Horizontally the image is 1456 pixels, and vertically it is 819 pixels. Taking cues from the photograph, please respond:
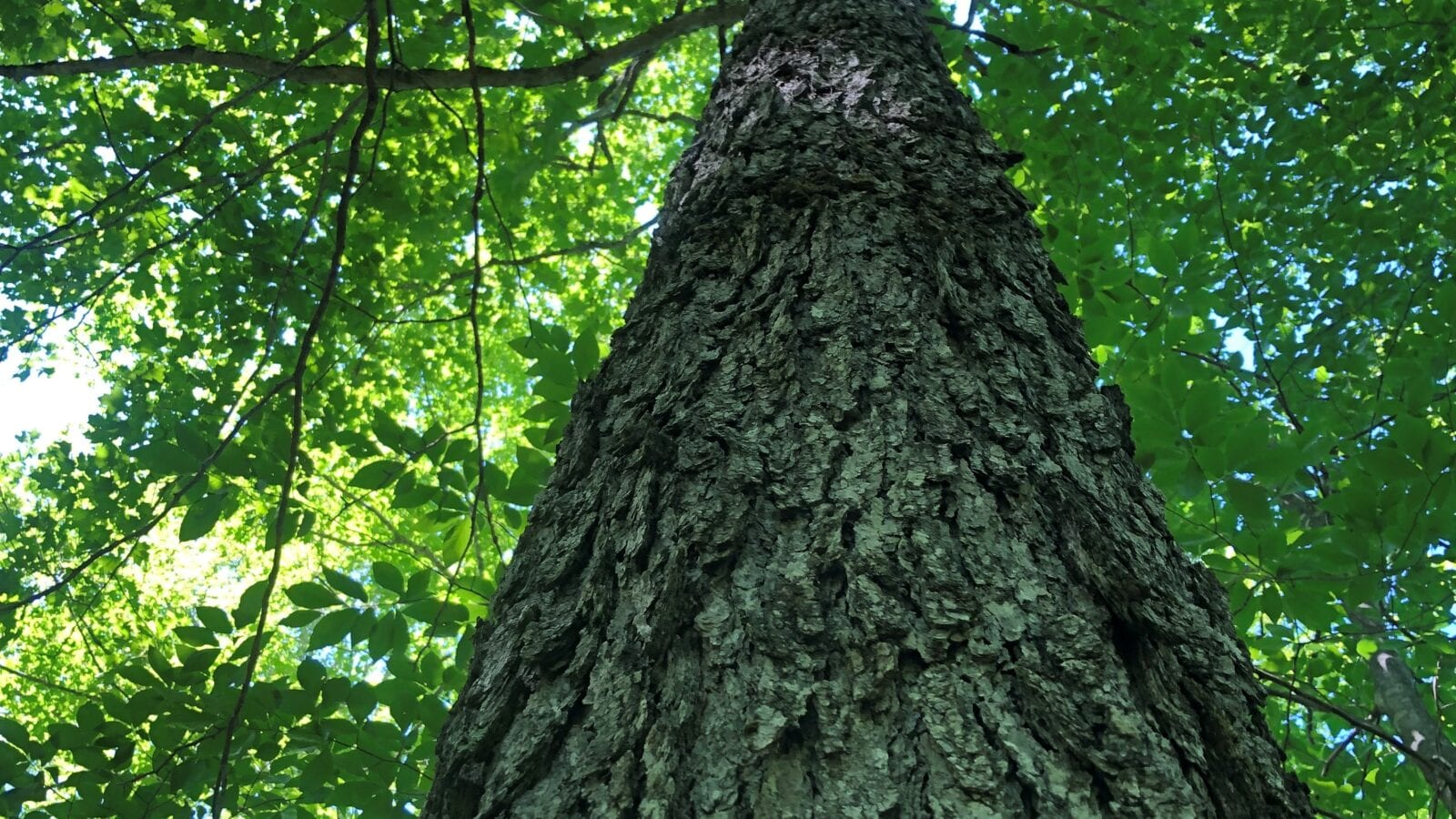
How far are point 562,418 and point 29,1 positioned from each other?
9.53ft

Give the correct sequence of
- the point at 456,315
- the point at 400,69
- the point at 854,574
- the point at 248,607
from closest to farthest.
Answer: the point at 854,574, the point at 248,607, the point at 400,69, the point at 456,315

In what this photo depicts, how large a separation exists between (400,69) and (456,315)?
1353 mm

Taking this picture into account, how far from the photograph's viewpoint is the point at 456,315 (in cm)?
386

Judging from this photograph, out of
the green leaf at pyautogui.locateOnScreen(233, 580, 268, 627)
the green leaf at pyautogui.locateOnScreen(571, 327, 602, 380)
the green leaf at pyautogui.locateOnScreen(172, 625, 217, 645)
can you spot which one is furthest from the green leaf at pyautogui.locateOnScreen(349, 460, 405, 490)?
the green leaf at pyautogui.locateOnScreen(571, 327, 602, 380)

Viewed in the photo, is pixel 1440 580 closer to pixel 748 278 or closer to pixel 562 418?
pixel 748 278

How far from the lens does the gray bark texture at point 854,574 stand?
743 mm

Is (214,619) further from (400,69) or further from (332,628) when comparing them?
(400,69)

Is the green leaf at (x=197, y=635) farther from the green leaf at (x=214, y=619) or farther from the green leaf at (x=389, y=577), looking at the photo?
the green leaf at (x=389, y=577)

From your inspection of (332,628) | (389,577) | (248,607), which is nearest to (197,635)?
(248,607)

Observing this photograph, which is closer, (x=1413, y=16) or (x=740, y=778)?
(x=740, y=778)

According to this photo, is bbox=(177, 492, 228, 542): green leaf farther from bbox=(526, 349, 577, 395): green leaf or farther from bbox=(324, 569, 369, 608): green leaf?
bbox=(526, 349, 577, 395): green leaf

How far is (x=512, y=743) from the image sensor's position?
0.86 metres

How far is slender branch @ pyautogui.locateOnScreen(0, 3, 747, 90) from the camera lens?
239 centimetres

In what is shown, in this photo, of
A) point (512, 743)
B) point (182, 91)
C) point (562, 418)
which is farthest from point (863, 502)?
point (182, 91)
